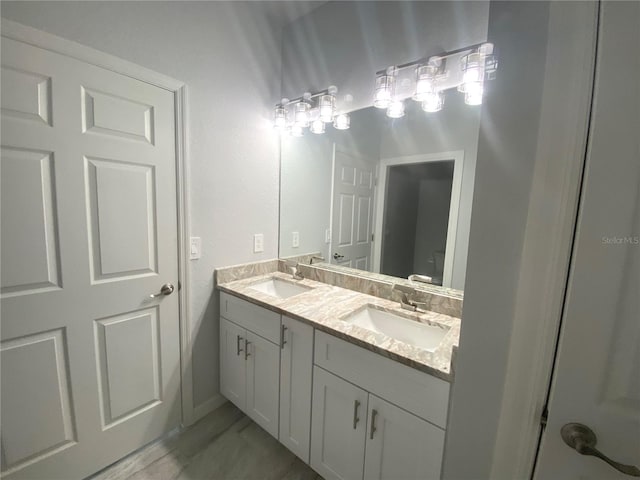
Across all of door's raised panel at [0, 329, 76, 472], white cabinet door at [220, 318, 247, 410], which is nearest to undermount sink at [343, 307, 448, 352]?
white cabinet door at [220, 318, 247, 410]

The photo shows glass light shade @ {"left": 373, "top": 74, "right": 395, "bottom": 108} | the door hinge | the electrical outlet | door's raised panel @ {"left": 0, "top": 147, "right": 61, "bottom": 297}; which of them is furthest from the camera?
the electrical outlet

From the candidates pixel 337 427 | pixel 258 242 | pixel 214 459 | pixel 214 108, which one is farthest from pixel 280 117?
pixel 214 459

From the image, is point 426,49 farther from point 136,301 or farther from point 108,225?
point 136,301

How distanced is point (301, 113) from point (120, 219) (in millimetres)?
1201

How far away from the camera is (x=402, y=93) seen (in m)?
1.35

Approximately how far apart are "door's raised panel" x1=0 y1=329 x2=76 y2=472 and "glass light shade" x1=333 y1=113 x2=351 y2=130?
1765 mm

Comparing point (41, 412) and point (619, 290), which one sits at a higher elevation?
point (619, 290)

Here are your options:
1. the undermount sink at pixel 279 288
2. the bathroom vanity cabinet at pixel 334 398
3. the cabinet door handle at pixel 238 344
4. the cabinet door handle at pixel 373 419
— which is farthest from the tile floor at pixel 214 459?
the undermount sink at pixel 279 288

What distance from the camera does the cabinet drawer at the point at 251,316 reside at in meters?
1.33

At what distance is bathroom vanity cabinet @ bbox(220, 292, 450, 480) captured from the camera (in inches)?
35.2

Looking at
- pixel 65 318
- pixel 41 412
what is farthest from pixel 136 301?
pixel 41 412

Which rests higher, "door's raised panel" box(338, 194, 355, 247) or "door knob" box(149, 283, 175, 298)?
"door's raised panel" box(338, 194, 355, 247)

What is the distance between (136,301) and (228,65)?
1.46m

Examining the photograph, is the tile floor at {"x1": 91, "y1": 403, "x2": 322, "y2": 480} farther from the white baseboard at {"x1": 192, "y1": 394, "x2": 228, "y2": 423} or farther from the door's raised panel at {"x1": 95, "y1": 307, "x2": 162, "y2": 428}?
the door's raised panel at {"x1": 95, "y1": 307, "x2": 162, "y2": 428}
